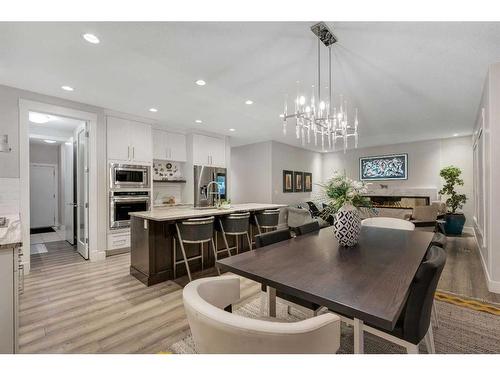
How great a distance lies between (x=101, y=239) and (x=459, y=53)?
5.43m

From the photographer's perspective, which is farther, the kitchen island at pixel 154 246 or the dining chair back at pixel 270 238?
the kitchen island at pixel 154 246

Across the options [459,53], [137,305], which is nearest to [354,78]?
[459,53]

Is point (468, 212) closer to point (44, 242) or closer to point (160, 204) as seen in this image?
point (160, 204)

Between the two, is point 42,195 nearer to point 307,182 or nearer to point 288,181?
point 288,181

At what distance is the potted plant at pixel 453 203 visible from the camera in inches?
230

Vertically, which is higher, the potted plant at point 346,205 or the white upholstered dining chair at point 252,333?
the potted plant at point 346,205

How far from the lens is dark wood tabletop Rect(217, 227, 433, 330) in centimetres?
101

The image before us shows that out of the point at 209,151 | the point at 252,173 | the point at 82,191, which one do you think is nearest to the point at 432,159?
the point at 252,173

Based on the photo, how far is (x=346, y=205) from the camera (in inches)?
76.8

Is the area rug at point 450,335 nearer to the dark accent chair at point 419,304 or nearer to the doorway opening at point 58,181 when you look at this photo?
the dark accent chair at point 419,304

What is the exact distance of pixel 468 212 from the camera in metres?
6.46

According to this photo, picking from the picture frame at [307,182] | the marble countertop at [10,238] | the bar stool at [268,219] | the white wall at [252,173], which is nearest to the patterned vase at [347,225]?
the bar stool at [268,219]

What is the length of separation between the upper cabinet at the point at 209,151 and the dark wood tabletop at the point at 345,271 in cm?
418

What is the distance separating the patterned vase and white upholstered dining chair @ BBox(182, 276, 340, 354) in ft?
3.53
